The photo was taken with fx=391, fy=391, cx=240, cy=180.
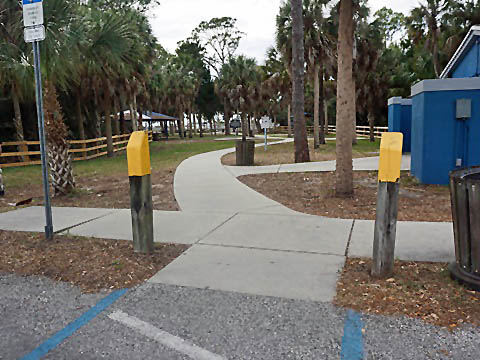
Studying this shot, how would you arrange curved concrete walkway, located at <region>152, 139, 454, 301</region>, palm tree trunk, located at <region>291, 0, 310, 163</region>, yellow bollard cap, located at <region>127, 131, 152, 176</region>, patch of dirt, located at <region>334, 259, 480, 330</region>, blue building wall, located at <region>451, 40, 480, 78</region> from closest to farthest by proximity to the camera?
1. patch of dirt, located at <region>334, 259, 480, 330</region>
2. curved concrete walkway, located at <region>152, 139, 454, 301</region>
3. yellow bollard cap, located at <region>127, 131, 152, 176</region>
4. blue building wall, located at <region>451, 40, 480, 78</region>
5. palm tree trunk, located at <region>291, 0, 310, 163</region>

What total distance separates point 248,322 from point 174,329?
59 centimetres

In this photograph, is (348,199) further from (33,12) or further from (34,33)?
(33,12)

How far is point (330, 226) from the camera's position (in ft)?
18.9

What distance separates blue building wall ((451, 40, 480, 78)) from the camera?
10625mm

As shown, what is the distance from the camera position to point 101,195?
9219 millimetres

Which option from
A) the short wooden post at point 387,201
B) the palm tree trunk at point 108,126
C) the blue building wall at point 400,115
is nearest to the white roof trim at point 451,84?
the short wooden post at point 387,201

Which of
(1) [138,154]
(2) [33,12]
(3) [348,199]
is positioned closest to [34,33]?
(2) [33,12]

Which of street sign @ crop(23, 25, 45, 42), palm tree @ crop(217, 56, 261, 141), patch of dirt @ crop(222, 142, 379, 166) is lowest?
patch of dirt @ crop(222, 142, 379, 166)

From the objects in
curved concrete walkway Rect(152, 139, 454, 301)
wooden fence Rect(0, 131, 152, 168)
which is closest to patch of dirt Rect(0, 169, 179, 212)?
curved concrete walkway Rect(152, 139, 454, 301)

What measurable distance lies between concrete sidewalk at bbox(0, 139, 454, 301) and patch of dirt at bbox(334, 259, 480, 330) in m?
0.19

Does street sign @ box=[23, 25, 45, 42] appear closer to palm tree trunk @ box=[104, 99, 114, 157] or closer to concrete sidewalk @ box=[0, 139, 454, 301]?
concrete sidewalk @ box=[0, 139, 454, 301]

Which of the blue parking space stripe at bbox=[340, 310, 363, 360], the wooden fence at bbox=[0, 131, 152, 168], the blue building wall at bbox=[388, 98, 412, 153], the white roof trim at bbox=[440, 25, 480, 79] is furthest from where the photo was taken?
the wooden fence at bbox=[0, 131, 152, 168]

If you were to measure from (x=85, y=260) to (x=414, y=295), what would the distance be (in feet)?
11.6

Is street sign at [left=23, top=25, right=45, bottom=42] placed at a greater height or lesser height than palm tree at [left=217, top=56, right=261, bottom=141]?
lesser
